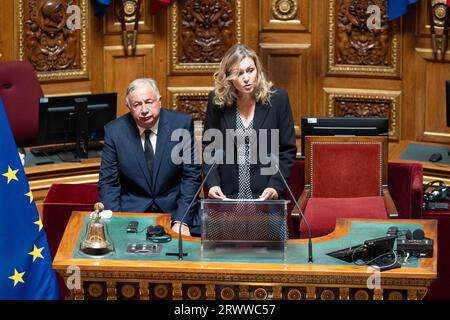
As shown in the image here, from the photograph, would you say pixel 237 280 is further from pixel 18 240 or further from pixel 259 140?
pixel 259 140

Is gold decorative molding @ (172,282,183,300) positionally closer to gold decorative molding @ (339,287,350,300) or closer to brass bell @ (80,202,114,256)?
brass bell @ (80,202,114,256)

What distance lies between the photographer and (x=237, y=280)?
462 centimetres

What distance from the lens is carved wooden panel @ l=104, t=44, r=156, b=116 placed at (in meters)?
8.52

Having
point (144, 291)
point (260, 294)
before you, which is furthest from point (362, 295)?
point (144, 291)

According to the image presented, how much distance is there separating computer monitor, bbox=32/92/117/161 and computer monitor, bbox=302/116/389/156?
154 centimetres

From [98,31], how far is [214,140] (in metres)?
2.99

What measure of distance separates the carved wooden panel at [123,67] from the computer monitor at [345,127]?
104 inches

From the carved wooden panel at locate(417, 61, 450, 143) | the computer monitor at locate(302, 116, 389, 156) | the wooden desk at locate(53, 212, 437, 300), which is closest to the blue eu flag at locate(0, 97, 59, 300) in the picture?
the wooden desk at locate(53, 212, 437, 300)

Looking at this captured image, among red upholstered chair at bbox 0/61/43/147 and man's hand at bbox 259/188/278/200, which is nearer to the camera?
man's hand at bbox 259/188/278/200

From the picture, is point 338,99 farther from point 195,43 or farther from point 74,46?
point 74,46

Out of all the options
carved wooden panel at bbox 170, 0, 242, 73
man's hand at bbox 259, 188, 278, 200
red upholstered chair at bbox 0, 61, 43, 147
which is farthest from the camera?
carved wooden panel at bbox 170, 0, 242, 73

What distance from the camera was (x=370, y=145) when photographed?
6184mm

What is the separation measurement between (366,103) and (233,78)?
3.21 m

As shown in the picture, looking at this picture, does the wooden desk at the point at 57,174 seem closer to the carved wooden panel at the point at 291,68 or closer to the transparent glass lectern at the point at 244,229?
the carved wooden panel at the point at 291,68
